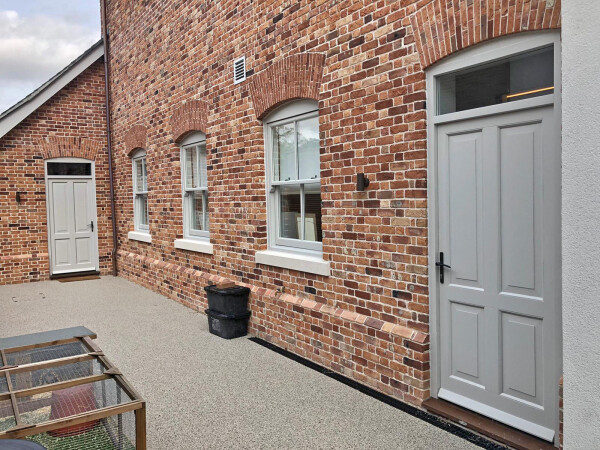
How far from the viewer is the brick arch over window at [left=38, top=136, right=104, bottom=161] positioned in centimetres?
1137

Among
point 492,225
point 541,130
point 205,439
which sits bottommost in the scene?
point 205,439

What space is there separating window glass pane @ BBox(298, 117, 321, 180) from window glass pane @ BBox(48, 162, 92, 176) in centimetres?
785

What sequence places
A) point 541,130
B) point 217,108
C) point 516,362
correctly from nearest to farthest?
1. point 541,130
2. point 516,362
3. point 217,108

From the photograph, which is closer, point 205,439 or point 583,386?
point 583,386

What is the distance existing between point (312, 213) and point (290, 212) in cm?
51

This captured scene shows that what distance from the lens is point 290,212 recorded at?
617cm

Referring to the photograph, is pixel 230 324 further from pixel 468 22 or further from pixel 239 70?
pixel 468 22

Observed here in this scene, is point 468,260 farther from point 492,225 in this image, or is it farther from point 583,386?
point 583,386

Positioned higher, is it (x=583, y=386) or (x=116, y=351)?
(x=583, y=386)

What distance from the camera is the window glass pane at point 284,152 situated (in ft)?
19.7

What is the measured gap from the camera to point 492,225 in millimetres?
3779

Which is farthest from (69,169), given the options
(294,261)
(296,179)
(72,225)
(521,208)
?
(521,208)

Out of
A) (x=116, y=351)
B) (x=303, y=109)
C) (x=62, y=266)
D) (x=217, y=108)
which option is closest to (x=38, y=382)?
(x=116, y=351)

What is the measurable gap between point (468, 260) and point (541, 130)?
110 centimetres
